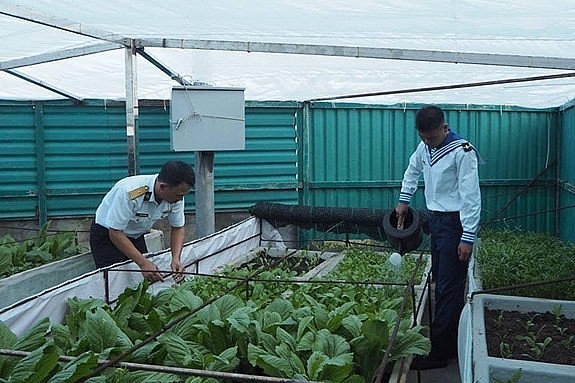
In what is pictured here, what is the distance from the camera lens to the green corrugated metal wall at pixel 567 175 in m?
6.82

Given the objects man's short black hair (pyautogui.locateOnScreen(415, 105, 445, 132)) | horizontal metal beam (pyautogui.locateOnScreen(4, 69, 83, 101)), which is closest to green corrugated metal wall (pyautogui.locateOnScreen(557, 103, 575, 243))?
man's short black hair (pyautogui.locateOnScreen(415, 105, 445, 132))

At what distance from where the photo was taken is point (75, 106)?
7.23 m

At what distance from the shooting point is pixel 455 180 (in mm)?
4031

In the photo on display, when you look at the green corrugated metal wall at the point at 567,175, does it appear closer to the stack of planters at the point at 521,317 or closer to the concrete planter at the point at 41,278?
the stack of planters at the point at 521,317

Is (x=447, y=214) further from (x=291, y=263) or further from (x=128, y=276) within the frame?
(x=128, y=276)

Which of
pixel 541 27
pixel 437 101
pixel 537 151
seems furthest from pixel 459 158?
pixel 537 151

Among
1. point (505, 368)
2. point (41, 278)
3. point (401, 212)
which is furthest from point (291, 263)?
point (505, 368)

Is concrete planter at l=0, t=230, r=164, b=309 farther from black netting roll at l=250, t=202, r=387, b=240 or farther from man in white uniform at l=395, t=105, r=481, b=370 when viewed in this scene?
man in white uniform at l=395, t=105, r=481, b=370

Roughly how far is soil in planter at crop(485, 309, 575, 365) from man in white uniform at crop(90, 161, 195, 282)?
1876 mm

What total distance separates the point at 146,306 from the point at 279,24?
1.96 meters

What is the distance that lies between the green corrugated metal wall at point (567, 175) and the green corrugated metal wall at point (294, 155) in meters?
0.03

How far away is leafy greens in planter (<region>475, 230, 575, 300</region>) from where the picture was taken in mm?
3512

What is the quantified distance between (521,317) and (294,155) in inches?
183

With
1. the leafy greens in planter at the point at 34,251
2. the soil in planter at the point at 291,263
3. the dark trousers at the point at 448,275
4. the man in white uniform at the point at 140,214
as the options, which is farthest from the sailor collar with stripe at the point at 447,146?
the leafy greens in planter at the point at 34,251
